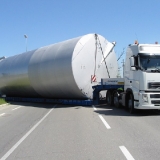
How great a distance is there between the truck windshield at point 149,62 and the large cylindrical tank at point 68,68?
6.02 m

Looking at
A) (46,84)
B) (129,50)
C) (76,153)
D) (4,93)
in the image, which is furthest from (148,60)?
(4,93)

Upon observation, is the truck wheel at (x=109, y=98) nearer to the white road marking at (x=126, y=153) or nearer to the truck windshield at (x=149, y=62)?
the truck windshield at (x=149, y=62)

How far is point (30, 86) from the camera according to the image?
23734 mm

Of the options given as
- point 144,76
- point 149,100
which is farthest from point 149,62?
point 149,100

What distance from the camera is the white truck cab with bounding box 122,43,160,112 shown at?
12703mm

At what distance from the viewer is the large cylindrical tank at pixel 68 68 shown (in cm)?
1842

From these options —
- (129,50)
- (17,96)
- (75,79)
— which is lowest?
(17,96)

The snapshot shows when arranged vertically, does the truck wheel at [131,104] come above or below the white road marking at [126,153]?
above

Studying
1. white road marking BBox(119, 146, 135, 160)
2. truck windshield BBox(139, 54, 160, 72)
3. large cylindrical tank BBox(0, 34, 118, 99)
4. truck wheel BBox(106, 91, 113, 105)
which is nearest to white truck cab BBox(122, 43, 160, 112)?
truck windshield BBox(139, 54, 160, 72)

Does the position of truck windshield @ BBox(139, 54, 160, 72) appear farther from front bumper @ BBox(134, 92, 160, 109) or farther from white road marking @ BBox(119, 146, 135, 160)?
white road marking @ BBox(119, 146, 135, 160)

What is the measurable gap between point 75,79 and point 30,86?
7157mm

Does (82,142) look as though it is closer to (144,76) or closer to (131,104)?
(144,76)

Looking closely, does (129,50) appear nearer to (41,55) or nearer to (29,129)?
(29,129)

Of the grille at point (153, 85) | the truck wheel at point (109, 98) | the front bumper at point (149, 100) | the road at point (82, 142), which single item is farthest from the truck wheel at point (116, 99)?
the road at point (82, 142)
